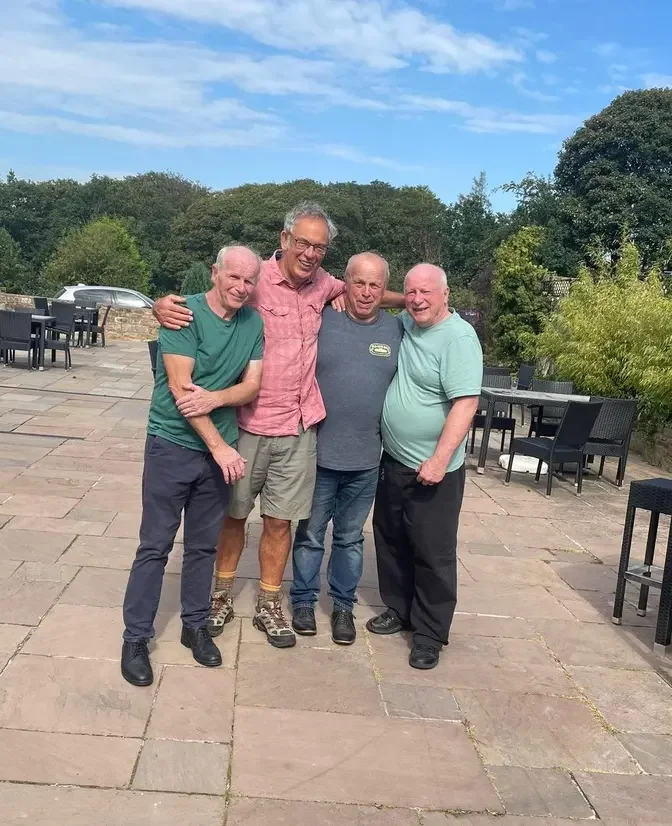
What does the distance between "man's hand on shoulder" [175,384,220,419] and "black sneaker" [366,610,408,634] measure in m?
1.27

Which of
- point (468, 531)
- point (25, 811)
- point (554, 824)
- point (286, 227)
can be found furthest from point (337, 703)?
point (468, 531)

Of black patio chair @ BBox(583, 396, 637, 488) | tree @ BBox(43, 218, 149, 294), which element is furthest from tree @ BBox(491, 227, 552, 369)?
tree @ BBox(43, 218, 149, 294)

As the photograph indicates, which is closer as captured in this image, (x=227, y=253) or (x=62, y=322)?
(x=227, y=253)

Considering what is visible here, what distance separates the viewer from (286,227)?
122 inches

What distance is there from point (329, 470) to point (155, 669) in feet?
3.14

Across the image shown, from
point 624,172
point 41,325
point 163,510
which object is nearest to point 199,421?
point 163,510

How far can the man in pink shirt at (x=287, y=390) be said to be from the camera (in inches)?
122

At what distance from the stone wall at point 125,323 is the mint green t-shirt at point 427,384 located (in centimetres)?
1709

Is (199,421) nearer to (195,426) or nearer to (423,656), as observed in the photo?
(195,426)

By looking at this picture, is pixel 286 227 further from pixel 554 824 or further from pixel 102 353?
pixel 102 353

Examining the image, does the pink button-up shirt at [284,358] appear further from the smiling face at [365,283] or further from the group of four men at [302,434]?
the smiling face at [365,283]

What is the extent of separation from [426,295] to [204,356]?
33.6 inches

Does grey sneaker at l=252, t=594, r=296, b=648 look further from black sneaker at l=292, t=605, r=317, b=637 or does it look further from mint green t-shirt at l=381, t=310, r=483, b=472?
mint green t-shirt at l=381, t=310, r=483, b=472

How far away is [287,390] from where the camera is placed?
3133 millimetres
